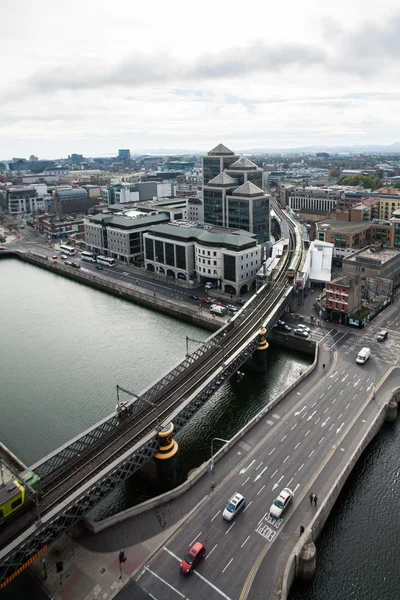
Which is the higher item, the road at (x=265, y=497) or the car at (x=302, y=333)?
Result: the car at (x=302, y=333)

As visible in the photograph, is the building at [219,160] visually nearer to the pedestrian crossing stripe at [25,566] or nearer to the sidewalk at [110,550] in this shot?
the sidewalk at [110,550]

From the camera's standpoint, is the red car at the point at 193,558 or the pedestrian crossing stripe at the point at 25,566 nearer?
the pedestrian crossing stripe at the point at 25,566

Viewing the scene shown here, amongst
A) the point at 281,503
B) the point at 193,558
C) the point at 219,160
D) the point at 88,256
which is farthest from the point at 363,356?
the point at 88,256

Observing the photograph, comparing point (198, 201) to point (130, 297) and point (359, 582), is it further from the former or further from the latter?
point (359, 582)

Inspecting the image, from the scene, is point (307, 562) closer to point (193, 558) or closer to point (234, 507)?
point (234, 507)

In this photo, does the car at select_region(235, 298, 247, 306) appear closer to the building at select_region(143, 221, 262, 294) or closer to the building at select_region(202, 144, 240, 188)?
the building at select_region(143, 221, 262, 294)

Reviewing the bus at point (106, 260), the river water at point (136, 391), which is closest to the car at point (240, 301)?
the river water at point (136, 391)
